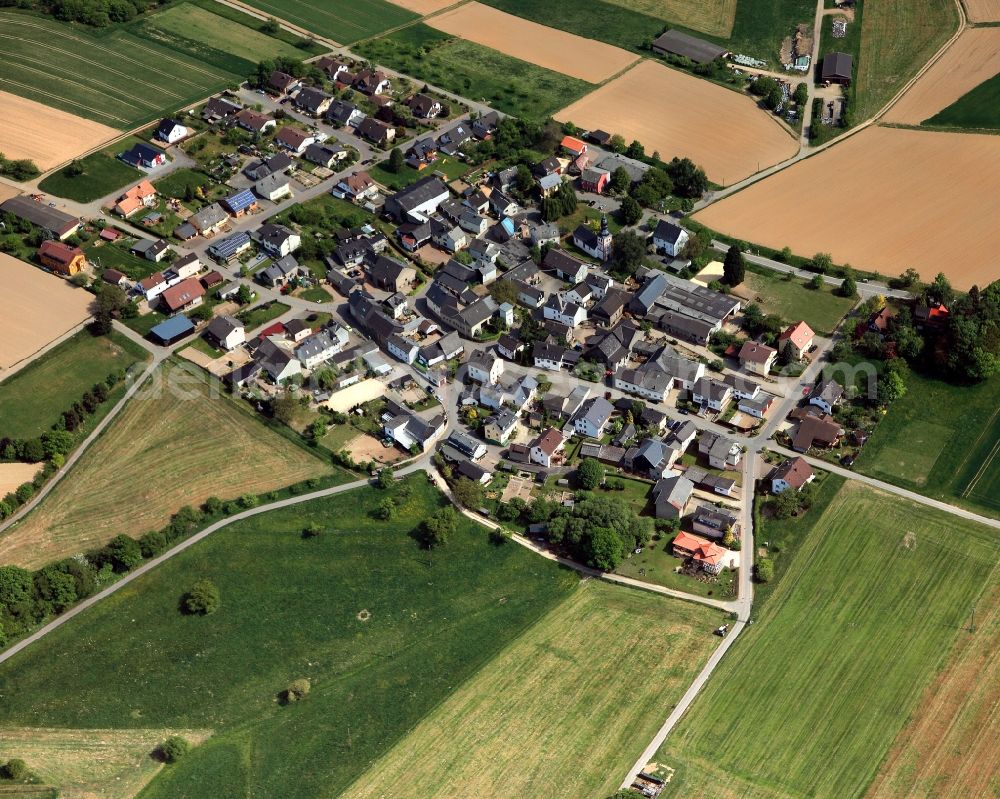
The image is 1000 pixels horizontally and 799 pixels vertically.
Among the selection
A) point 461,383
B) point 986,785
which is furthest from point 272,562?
point 986,785

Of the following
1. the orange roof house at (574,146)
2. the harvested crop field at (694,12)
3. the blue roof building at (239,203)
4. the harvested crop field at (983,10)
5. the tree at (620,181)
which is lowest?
the blue roof building at (239,203)

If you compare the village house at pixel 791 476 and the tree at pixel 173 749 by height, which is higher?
the village house at pixel 791 476

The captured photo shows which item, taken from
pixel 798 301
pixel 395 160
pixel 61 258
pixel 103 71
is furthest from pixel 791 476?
pixel 103 71

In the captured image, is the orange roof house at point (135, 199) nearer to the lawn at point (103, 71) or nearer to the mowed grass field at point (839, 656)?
the lawn at point (103, 71)

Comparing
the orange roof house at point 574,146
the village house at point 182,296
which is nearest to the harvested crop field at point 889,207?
the orange roof house at point 574,146

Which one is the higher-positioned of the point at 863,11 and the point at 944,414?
the point at 863,11

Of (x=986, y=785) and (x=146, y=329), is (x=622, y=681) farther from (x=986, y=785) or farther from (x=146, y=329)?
(x=146, y=329)
